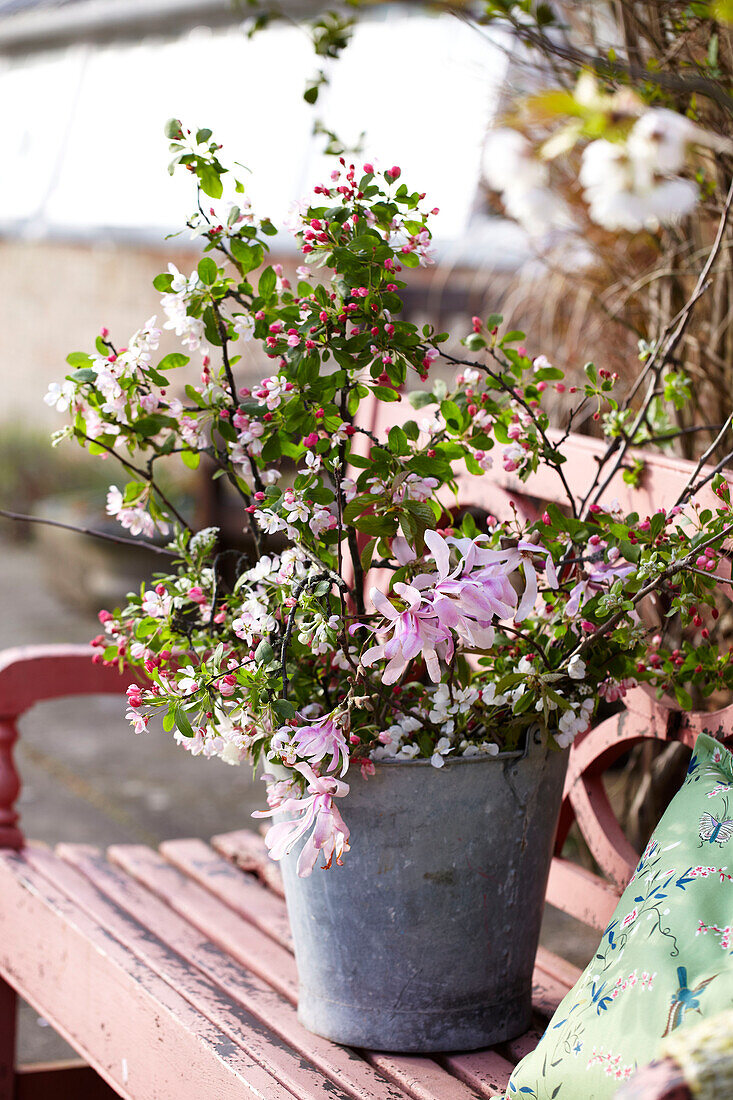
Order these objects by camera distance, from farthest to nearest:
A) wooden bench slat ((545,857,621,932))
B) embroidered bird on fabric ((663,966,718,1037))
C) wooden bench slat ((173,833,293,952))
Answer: wooden bench slat ((173,833,293,952)) < wooden bench slat ((545,857,621,932)) < embroidered bird on fabric ((663,966,718,1037))

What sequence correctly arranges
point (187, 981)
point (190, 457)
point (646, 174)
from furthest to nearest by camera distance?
point (646, 174) < point (187, 981) < point (190, 457)

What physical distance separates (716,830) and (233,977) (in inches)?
27.6

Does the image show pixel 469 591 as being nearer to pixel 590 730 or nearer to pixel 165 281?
pixel 165 281

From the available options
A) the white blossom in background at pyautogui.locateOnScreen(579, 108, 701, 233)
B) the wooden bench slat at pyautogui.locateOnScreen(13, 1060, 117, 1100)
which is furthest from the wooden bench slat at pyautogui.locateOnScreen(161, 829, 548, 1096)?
the white blossom in background at pyautogui.locateOnScreen(579, 108, 701, 233)

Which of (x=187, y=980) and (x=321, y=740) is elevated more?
(x=321, y=740)

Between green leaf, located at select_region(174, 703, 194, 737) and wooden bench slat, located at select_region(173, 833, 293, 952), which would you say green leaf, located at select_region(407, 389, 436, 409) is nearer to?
green leaf, located at select_region(174, 703, 194, 737)

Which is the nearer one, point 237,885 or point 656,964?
point 656,964

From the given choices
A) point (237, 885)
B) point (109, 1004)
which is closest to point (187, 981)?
point (109, 1004)

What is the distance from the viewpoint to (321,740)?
3.58 ft

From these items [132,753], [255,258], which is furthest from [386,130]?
[255,258]

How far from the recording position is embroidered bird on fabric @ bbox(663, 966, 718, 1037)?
3.12 ft

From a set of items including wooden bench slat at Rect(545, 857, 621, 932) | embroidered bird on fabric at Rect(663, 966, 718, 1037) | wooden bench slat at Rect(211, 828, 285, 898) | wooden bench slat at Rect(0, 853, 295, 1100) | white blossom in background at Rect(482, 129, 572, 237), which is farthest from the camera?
white blossom in background at Rect(482, 129, 572, 237)

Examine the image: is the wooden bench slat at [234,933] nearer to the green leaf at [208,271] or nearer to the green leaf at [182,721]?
the green leaf at [182,721]

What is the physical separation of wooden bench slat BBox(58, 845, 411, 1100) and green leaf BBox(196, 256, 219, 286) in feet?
2.70
